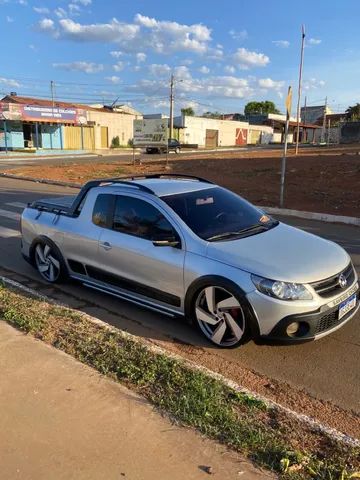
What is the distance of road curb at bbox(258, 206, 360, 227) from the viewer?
1078cm

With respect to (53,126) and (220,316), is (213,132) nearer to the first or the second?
(53,126)

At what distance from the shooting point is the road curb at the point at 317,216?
10.8 m

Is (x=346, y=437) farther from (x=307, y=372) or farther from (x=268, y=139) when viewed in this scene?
(x=268, y=139)

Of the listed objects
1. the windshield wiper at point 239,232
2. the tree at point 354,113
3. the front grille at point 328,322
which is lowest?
the front grille at point 328,322

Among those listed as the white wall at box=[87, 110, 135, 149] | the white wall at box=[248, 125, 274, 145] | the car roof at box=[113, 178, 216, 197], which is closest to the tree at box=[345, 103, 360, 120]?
the white wall at box=[248, 125, 274, 145]

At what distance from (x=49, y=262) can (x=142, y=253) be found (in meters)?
1.92

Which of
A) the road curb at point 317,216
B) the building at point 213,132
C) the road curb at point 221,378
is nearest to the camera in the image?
the road curb at point 221,378

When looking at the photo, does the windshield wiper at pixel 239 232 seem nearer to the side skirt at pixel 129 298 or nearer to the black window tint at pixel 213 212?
the black window tint at pixel 213 212

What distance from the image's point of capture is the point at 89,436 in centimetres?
284

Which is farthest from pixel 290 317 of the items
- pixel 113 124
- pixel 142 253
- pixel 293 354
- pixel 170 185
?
pixel 113 124

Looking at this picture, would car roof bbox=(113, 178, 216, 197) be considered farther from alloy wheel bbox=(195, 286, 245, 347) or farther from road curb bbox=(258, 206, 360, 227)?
road curb bbox=(258, 206, 360, 227)

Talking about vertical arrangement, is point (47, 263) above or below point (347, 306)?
below

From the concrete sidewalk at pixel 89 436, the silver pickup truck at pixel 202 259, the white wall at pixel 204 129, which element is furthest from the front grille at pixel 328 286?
the white wall at pixel 204 129

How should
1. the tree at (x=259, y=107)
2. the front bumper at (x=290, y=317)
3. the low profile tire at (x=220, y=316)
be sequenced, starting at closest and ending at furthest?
the front bumper at (x=290, y=317) → the low profile tire at (x=220, y=316) → the tree at (x=259, y=107)
